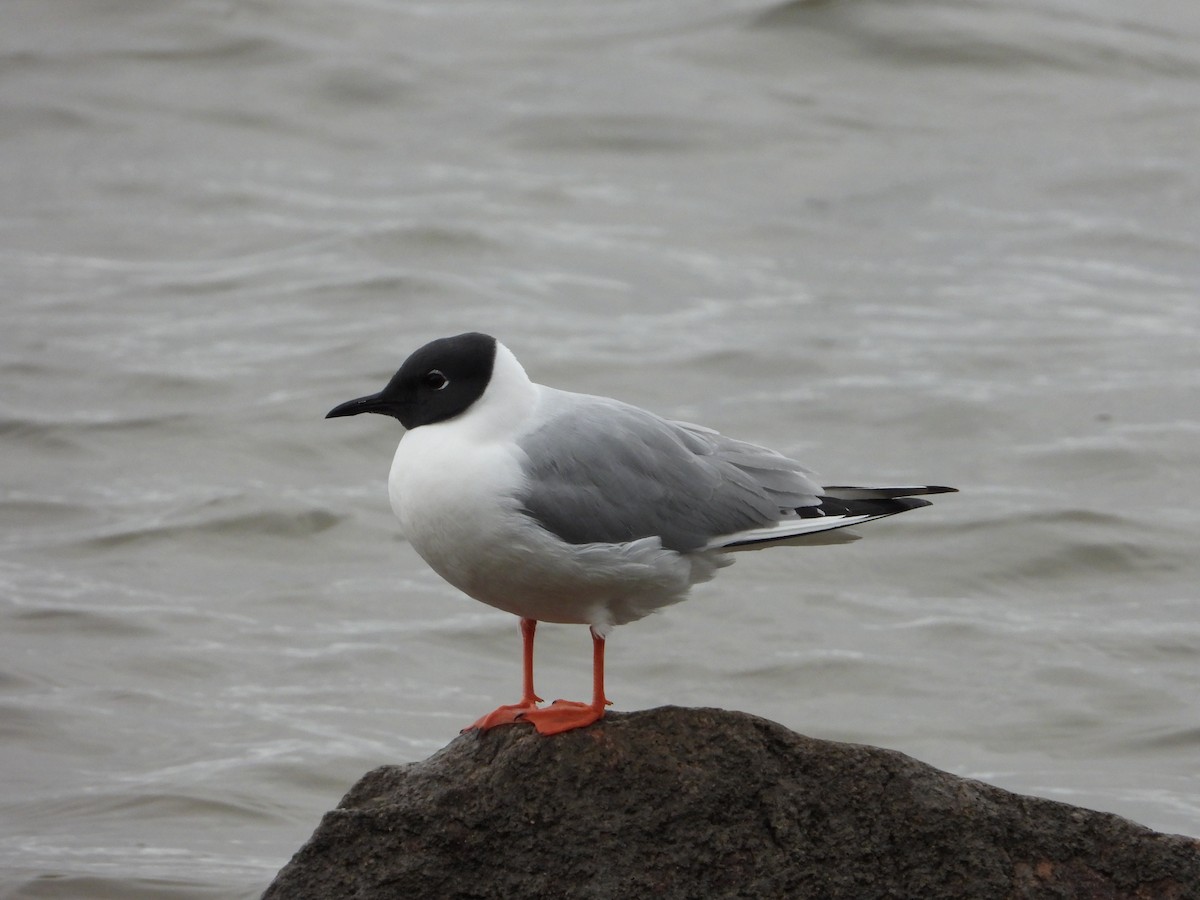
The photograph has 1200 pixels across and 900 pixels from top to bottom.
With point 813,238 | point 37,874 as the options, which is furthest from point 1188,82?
point 37,874

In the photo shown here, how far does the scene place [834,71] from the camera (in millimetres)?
19984

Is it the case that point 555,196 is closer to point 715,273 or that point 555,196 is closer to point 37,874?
point 715,273

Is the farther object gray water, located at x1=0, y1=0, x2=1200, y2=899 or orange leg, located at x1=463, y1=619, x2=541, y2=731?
gray water, located at x1=0, y1=0, x2=1200, y2=899

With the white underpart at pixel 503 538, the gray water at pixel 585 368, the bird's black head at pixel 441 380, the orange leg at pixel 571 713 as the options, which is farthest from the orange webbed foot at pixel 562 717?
the gray water at pixel 585 368

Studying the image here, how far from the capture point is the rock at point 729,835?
16.4 feet

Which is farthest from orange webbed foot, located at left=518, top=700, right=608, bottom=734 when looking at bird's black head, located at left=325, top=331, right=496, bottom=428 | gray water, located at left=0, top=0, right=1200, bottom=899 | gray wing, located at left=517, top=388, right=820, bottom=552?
gray water, located at left=0, top=0, right=1200, bottom=899

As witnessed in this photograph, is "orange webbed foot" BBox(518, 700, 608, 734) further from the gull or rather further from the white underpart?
the white underpart

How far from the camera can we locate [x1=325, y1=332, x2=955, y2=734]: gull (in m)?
5.06

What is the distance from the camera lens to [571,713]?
5.27 metres

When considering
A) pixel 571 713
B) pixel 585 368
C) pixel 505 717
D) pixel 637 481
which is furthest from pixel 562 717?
pixel 585 368

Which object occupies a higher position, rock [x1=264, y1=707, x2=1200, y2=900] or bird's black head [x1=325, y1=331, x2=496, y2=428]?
bird's black head [x1=325, y1=331, x2=496, y2=428]

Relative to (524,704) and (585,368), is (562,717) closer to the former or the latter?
(524,704)

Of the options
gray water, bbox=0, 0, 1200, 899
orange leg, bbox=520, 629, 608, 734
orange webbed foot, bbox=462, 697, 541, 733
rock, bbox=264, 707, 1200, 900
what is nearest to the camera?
rock, bbox=264, 707, 1200, 900

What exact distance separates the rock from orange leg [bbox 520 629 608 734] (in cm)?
7
